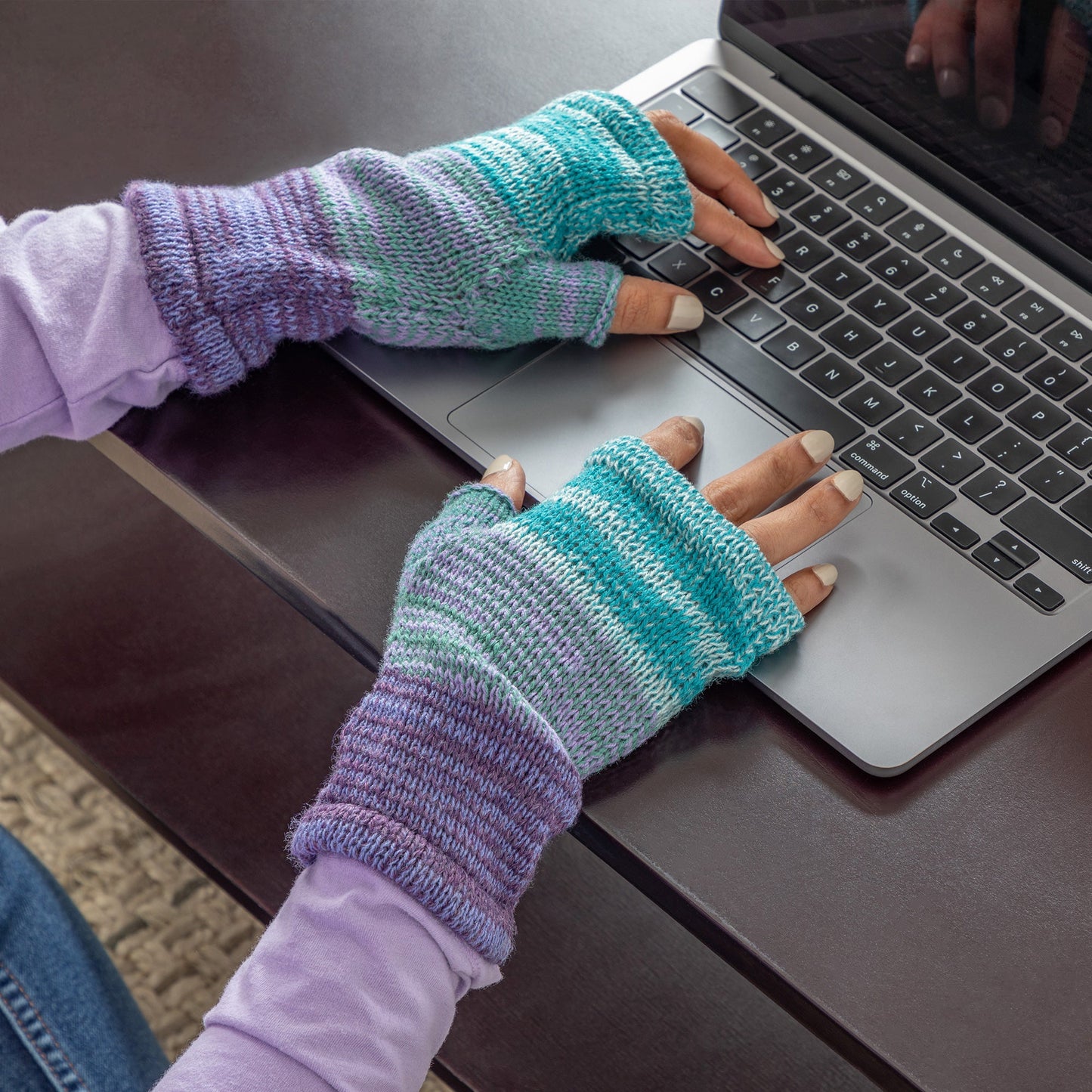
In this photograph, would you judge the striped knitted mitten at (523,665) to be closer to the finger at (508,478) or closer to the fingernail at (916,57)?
the finger at (508,478)

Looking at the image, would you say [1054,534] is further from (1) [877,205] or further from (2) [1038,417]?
(1) [877,205]

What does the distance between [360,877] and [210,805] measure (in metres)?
0.64

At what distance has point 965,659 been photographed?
53cm

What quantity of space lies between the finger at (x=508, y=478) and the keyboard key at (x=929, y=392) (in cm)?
20

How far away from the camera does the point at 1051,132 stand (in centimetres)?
60

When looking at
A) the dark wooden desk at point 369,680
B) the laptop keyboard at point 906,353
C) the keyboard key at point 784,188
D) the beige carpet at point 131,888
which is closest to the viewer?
the dark wooden desk at point 369,680

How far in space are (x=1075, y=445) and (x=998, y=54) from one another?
0.20 metres

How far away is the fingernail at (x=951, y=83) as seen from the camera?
63cm

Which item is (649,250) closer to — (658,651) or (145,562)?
(658,651)

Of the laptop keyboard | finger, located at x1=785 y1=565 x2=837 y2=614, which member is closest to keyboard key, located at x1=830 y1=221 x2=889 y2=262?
the laptop keyboard

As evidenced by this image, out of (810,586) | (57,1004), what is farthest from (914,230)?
(57,1004)

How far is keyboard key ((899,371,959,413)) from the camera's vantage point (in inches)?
23.8

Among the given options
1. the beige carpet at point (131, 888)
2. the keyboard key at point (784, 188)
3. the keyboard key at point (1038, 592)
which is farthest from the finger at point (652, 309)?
the beige carpet at point (131, 888)

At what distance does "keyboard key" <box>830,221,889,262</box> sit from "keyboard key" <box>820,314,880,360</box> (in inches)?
1.8
